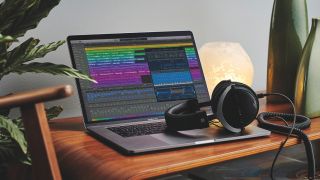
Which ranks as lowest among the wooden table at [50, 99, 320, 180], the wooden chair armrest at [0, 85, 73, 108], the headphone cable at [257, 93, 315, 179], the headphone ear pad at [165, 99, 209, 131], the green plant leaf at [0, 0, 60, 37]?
the headphone cable at [257, 93, 315, 179]

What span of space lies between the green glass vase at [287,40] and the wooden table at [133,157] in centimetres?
33

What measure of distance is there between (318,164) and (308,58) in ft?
1.13

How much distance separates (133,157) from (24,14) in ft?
1.21

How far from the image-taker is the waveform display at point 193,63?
1206 millimetres

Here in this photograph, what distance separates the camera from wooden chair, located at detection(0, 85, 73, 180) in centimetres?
59

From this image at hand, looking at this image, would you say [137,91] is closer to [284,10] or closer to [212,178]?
[212,178]

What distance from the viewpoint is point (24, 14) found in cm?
87

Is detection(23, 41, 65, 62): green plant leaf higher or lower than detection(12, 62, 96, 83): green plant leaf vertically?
higher

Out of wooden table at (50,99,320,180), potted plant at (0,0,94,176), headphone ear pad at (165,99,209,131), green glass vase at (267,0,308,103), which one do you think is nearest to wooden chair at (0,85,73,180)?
wooden table at (50,99,320,180)

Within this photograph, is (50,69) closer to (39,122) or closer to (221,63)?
(39,122)

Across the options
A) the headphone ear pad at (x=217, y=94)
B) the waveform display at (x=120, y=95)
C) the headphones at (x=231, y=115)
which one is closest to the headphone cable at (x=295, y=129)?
the headphones at (x=231, y=115)

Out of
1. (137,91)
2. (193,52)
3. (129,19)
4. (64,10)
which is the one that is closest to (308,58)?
(193,52)

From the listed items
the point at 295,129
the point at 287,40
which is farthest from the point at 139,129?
the point at 287,40

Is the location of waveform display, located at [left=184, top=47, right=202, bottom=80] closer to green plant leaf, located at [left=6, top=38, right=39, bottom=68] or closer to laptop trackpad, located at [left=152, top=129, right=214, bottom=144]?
laptop trackpad, located at [left=152, top=129, right=214, bottom=144]
